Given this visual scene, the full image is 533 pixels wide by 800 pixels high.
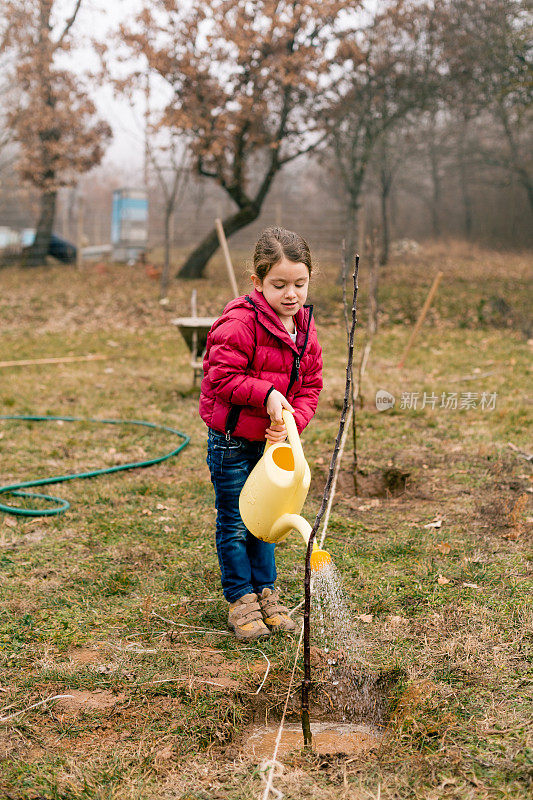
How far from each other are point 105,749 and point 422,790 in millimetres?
860

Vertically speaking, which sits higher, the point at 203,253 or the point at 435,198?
the point at 435,198

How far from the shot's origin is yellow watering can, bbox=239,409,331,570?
6.73 ft

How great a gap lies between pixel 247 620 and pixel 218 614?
23 cm

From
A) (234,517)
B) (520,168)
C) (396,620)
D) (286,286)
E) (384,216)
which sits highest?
(520,168)

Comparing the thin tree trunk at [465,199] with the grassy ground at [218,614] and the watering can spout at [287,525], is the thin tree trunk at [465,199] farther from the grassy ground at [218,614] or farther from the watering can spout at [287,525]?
the watering can spout at [287,525]

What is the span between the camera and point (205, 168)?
1344 centimetres

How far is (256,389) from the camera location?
86.5 inches

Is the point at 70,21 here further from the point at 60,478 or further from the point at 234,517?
Answer: the point at 234,517

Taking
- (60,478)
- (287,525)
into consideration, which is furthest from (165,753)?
(60,478)

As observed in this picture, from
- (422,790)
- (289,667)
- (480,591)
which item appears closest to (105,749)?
(289,667)

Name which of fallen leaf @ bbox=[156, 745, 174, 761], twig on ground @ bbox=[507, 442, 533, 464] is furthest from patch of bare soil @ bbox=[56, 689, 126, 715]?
twig on ground @ bbox=[507, 442, 533, 464]

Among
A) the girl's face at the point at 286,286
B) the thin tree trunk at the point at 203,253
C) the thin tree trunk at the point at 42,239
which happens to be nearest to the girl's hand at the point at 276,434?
the girl's face at the point at 286,286

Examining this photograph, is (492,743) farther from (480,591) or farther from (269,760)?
(480,591)

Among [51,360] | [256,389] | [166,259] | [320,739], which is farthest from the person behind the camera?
[166,259]
